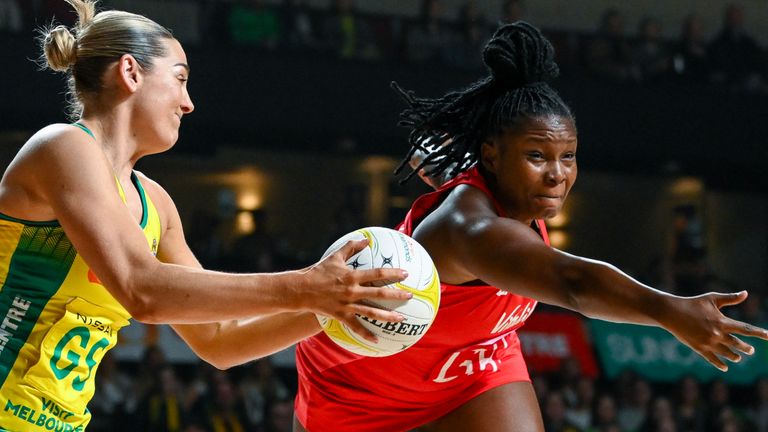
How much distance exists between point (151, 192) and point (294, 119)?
27.4ft

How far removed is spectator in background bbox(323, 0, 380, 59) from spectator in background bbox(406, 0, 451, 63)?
0.41 metres

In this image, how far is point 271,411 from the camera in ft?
29.4

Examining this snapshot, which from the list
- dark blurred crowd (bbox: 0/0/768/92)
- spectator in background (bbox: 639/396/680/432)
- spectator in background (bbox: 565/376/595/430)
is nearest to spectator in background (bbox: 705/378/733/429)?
spectator in background (bbox: 639/396/680/432)

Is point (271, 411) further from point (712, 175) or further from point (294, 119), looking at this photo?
point (712, 175)

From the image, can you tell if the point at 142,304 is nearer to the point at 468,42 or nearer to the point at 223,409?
the point at 223,409

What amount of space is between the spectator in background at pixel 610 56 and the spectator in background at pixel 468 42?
1.30m

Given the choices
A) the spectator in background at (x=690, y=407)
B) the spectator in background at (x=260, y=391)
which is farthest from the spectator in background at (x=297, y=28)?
the spectator in background at (x=690, y=407)

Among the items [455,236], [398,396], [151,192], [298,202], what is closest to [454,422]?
[398,396]

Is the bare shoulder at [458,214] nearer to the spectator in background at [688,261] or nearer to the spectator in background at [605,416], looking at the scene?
the spectator in background at [605,416]

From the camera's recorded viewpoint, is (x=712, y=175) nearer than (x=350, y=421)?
No

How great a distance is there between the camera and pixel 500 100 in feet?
11.6

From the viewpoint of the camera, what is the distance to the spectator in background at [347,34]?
37.3 ft

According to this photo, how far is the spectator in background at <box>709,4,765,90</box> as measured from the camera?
12547mm

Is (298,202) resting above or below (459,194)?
below
